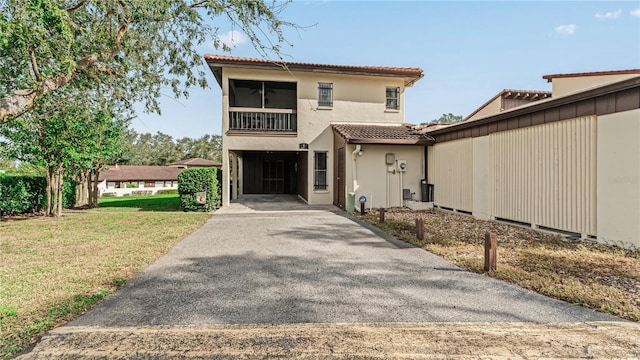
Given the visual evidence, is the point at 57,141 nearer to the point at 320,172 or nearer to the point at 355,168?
the point at 320,172

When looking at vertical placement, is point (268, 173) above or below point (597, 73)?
below

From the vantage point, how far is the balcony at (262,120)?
12.9 m

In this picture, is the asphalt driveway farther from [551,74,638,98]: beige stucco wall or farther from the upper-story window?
[551,74,638,98]: beige stucco wall

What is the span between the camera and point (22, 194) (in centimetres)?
1154

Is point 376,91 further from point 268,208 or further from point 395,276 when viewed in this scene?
point 395,276

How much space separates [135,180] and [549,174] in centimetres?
5511

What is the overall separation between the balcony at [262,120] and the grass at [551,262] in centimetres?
723

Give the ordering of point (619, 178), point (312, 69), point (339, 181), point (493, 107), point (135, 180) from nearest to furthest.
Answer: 1. point (619, 178)
2. point (339, 181)
3. point (312, 69)
4. point (493, 107)
5. point (135, 180)

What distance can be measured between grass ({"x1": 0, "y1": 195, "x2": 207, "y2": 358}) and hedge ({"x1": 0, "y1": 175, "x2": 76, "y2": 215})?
9.40 ft

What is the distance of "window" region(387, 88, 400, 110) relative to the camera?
14062mm

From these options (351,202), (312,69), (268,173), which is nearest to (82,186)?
(268,173)

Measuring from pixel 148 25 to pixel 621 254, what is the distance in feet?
35.7

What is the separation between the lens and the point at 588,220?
6.20 meters

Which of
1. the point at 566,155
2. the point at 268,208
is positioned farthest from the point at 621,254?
the point at 268,208
